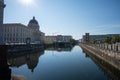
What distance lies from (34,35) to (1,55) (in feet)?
392

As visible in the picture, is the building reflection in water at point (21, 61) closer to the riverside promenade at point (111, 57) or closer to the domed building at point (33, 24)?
the riverside promenade at point (111, 57)

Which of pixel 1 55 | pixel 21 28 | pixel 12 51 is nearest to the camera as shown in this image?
→ pixel 1 55

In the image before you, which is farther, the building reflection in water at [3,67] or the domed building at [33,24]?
the domed building at [33,24]

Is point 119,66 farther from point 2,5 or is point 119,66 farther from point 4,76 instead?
point 2,5

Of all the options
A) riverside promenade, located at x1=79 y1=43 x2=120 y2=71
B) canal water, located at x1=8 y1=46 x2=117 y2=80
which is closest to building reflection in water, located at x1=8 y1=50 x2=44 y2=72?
canal water, located at x1=8 y1=46 x2=117 y2=80

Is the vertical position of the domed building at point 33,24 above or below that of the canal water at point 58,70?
above

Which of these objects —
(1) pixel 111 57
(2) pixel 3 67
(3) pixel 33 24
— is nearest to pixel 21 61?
(1) pixel 111 57

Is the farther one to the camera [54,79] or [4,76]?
[54,79]

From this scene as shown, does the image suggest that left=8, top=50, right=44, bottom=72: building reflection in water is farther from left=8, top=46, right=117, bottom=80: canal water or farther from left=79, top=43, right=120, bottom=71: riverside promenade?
left=79, top=43, right=120, bottom=71: riverside promenade

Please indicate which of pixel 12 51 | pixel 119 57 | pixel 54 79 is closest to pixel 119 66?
pixel 119 57

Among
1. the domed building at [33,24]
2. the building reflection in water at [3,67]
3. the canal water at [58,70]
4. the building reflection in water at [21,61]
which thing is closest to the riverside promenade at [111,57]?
the canal water at [58,70]

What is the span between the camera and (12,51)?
4684 centimetres

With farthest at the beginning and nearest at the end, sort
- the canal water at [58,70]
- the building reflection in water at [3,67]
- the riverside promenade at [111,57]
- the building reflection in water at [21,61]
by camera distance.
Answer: the building reflection in water at [21,61] → the riverside promenade at [111,57] → the canal water at [58,70] → the building reflection in water at [3,67]

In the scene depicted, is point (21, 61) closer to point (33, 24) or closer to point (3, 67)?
point (3, 67)
